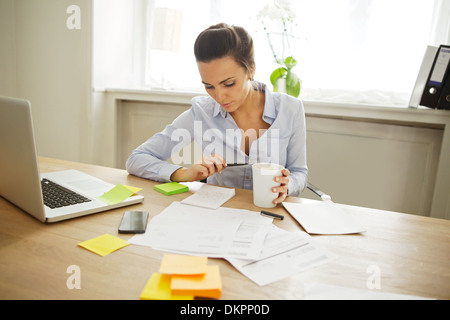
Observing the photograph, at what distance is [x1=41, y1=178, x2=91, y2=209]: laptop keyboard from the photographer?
87 cm

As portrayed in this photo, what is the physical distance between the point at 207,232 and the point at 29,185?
417 millimetres

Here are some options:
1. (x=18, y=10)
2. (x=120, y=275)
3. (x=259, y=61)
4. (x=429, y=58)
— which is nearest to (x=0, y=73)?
(x=18, y=10)

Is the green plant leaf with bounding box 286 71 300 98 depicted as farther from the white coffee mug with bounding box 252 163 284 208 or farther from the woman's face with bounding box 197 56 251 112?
the white coffee mug with bounding box 252 163 284 208

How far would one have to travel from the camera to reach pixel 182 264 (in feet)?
1.98

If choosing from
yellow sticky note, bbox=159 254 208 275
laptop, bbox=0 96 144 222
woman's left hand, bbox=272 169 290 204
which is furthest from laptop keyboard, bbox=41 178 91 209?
woman's left hand, bbox=272 169 290 204

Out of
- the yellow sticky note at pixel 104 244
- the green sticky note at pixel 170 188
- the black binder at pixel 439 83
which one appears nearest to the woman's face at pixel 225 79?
the green sticky note at pixel 170 188

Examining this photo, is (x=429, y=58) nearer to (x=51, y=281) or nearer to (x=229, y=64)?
(x=229, y=64)

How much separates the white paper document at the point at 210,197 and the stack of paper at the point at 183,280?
1.07ft

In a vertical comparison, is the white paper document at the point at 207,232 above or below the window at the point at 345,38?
below

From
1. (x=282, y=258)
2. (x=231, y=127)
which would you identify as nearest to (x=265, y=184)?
(x=282, y=258)

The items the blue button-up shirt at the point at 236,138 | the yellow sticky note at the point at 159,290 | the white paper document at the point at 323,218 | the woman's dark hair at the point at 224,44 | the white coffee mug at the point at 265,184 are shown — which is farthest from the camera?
the blue button-up shirt at the point at 236,138

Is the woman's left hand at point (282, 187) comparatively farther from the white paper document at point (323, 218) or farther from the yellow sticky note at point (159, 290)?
the yellow sticky note at point (159, 290)

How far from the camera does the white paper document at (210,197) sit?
3.14ft
